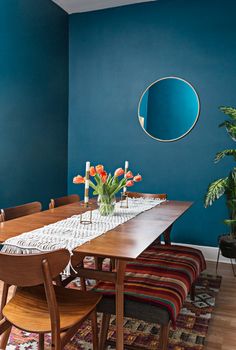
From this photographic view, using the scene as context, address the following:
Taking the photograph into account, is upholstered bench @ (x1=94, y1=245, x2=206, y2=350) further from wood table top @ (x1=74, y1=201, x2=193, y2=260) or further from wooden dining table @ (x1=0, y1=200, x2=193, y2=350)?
wood table top @ (x1=74, y1=201, x2=193, y2=260)

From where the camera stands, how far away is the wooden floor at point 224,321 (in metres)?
1.95

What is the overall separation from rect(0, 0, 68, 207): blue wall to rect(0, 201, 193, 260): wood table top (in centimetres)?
108

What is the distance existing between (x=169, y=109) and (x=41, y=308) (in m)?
2.79

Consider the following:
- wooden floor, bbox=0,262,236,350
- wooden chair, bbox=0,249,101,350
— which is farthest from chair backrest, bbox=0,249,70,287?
wooden floor, bbox=0,262,236,350

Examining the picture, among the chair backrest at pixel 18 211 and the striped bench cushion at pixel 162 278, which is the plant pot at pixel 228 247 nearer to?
the striped bench cushion at pixel 162 278

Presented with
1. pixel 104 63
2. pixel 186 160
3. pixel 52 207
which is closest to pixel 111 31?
pixel 104 63

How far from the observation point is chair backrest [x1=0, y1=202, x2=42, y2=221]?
2097 mm

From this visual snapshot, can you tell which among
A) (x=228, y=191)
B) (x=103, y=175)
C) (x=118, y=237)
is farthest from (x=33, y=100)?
(x=118, y=237)

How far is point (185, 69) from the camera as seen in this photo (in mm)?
3635

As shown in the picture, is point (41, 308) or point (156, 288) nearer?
point (41, 308)

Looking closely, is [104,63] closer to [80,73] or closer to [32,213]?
[80,73]

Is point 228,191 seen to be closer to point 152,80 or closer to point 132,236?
point 152,80

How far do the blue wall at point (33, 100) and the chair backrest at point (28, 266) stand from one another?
2.00 m

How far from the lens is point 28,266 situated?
1229 mm
